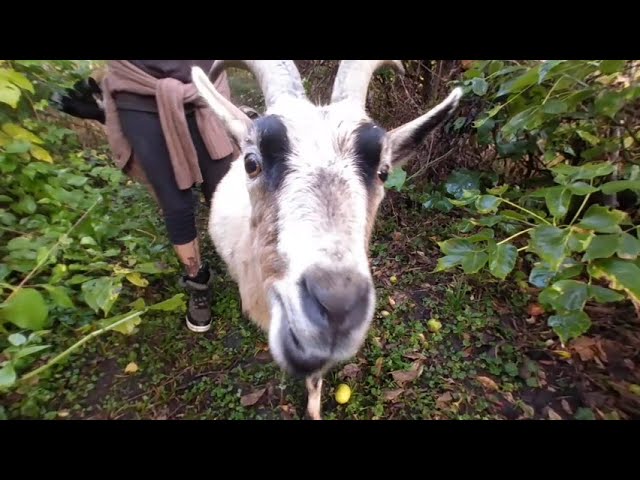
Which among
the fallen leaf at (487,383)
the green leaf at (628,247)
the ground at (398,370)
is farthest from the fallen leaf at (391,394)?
the green leaf at (628,247)

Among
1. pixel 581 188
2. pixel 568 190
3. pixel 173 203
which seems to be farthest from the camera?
pixel 173 203

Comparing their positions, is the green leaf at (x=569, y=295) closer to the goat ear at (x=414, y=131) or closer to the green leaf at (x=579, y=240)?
the green leaf at (x=579, y=240)

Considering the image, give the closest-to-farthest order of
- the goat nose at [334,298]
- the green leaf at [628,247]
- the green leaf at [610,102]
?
the goat nose at [334,298]
the green leaf at [628,247]
the green leaf at [610,102]

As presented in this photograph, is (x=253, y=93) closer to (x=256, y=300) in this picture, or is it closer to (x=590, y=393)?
(x=256, y=300)

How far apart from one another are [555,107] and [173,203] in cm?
278

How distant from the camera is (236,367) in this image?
3.16m

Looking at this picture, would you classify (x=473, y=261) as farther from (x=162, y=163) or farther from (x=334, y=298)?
(x=162, y=163)

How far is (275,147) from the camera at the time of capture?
78.5 inches

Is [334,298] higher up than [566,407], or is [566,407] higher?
[334,298]

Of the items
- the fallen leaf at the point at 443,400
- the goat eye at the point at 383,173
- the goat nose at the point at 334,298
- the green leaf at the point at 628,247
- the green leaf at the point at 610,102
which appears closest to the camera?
the goat nose at the point at 334,298

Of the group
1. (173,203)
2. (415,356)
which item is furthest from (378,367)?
(173,203)

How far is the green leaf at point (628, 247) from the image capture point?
5.40ft

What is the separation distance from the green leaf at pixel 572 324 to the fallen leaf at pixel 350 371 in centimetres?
167

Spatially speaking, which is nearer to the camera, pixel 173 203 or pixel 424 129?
pixel 424 129
